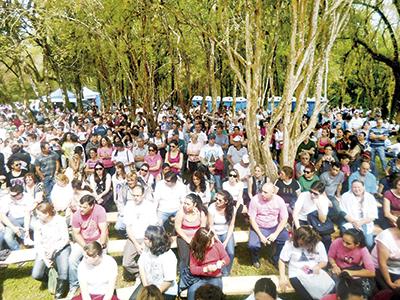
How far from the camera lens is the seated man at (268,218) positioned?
5.45 m

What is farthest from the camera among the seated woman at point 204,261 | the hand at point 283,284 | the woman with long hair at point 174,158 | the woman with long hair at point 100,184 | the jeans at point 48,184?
the woman with long hair at point 174,158

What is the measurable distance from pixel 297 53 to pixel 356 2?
9598 millimetres

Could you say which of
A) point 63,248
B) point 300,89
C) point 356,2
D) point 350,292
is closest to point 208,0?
point 356,2

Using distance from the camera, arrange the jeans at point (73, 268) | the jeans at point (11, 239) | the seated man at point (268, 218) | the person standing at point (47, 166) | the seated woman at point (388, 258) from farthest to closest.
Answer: the person standing at point (47, 166)
the jeans at point (11, 239)
the seated man at point (268, 218)
the jeans at point (73, 268)
the seated woman at point (388, 258)

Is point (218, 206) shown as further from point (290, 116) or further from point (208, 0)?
point (208, 0)

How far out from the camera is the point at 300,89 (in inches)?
280

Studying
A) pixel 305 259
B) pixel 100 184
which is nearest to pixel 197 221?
pixel 305 259

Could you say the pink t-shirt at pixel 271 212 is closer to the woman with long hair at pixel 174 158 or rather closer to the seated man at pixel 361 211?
the seated man at pixel 361 211

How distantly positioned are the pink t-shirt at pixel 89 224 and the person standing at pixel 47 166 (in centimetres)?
320

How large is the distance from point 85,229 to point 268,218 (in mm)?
2854

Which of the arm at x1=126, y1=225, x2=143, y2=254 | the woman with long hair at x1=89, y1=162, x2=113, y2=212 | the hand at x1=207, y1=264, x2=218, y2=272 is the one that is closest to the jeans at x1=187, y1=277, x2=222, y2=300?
the hand at x1=207, y1=264, x2=218, y2=272

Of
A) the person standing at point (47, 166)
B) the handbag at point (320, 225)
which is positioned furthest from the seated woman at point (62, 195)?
the handbag at point (320, 225)

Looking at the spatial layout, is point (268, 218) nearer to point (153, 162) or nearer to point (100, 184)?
point (153, 162)

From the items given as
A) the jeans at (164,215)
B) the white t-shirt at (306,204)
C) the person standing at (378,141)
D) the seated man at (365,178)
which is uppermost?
the person standing at (378,141)
